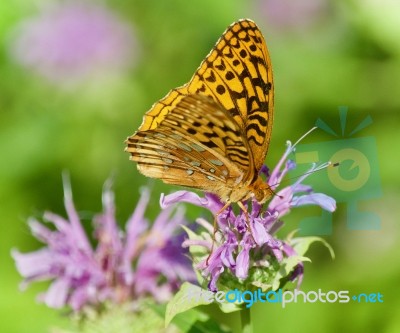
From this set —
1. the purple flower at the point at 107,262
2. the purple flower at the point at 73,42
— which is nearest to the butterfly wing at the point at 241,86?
the purple flower at the point at 107,262

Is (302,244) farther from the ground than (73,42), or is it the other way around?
(73,42)

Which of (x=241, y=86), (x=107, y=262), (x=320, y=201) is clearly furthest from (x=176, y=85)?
(x=320, y=201)

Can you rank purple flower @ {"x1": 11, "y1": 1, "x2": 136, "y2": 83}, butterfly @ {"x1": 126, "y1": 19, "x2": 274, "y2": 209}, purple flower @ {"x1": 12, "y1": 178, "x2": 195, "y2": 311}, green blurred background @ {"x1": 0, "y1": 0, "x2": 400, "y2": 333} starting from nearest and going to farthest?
butterfly @ {"x1": 126, "y1": 19, "x2": 274, "y2": 209} → purple flower @ {"x1": 12, "y1": 178, "x2": 195, "y2": 311} → green blurred background @ {"x1": 0, "y1": 0, "x2": 400, "y2": 333} → purple flower @ {"x1": 11, "y1": 1, "x2": 136, "y2": 83}

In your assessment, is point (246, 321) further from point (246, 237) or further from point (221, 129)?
point (221, 129)

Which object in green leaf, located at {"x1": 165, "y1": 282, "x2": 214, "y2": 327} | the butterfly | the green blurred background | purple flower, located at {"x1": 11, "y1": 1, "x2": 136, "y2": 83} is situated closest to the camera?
green leaf, located at {"x1": 165, "y1": 282, "x2": 214, "y2": 327}

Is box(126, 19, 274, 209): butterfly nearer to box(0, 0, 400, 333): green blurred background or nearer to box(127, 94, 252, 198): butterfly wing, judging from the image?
box(127, 94, 252, 198): butterfly wing

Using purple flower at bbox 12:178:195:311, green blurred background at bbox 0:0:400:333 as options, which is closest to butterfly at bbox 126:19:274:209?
purple flower at bbox 12:178:195:311

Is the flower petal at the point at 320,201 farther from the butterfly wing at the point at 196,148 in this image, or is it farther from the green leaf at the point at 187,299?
the green leaf at the point at 187,299
